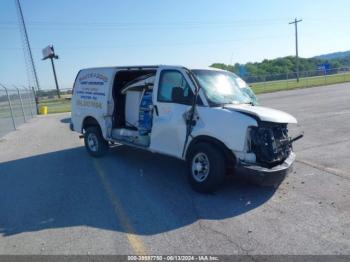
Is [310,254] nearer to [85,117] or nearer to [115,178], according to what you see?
[115,178]

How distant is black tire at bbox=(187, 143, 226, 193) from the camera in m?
5.47

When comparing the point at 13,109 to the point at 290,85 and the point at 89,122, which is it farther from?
the point at 290,85

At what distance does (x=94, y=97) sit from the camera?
8.69m

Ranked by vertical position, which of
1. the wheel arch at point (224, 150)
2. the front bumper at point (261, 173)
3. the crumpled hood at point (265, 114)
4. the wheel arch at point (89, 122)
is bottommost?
the front bumper at point (261, 173)

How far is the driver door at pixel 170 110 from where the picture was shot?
617 cm

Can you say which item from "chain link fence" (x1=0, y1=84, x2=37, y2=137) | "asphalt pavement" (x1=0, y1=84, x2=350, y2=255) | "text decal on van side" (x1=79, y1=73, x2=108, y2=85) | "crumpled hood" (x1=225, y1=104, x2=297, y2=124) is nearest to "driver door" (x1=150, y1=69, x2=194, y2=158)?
"asphalt pavement" (x1=0, y1=84, x2=350, y2=255)

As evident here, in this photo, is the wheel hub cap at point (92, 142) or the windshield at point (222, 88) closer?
the windshield at point (222, 88)

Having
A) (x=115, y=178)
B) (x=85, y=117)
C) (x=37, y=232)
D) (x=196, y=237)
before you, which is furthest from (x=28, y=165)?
(x=196, y=237)

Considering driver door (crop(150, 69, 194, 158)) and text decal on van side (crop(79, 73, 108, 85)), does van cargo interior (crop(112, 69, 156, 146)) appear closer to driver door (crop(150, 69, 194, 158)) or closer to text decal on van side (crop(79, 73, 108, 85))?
text decal on van side (crop(79, 73, 108, 85))

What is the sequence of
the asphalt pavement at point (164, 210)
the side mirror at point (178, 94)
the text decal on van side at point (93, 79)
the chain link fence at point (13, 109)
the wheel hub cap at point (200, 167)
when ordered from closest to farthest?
1. the asphalt pavement at point (164, 210)
2. the wheel hub cap at point (200, 167)
3. the side mirror at point (178, 94)
4. the text decal on van side at point (93, 79)
5. the chain link fence at point (13, 109)

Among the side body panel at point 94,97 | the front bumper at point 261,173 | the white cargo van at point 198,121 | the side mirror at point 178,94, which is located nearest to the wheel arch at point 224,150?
the white cargo van at point 198,121

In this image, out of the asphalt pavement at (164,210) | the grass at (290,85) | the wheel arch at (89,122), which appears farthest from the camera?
the grass at (290,85)

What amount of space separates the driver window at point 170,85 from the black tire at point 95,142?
9.03 ft

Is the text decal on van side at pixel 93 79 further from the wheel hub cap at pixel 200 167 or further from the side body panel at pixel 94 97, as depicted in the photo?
the wheel hub cap at pixel 200 167
